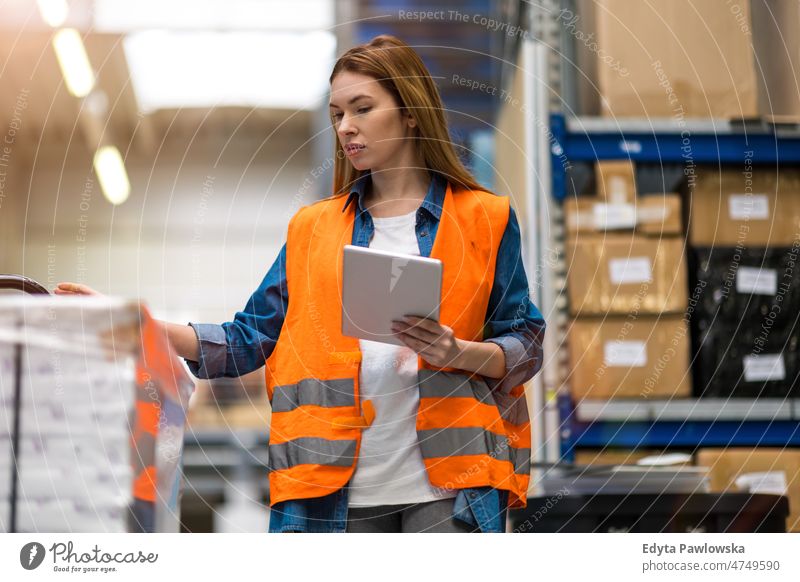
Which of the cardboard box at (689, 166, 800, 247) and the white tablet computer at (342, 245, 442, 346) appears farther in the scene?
the cardboard box at (689, 166, 800, 247)

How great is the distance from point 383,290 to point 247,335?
0.29 metres

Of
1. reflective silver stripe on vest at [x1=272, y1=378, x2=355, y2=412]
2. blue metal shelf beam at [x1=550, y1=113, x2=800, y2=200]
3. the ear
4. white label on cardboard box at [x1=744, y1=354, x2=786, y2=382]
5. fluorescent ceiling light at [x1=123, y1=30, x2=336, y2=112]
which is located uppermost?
fluorescent ceiling light at [x1=123, y1=30, x2=336, y2=112]

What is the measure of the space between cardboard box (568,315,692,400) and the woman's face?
53.2 inches

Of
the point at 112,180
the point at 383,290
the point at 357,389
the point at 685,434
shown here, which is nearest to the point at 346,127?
the point at 383,290

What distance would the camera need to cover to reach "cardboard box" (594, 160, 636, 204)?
9.40ft

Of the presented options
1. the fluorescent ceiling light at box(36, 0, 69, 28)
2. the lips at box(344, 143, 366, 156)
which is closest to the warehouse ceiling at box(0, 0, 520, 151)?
the fluorescent ceiling light at box(36, 0, 69, 28)

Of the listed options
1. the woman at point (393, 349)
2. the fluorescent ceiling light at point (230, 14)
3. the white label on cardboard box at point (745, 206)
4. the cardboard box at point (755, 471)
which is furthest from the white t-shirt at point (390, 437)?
the fluorescent ceiling light at point (230, 14)

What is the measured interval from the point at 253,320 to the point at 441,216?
328 millimetres

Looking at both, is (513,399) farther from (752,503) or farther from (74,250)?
(74,250)

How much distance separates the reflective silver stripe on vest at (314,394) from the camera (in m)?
1.54

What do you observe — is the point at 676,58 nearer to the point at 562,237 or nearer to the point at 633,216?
the point at 633,216

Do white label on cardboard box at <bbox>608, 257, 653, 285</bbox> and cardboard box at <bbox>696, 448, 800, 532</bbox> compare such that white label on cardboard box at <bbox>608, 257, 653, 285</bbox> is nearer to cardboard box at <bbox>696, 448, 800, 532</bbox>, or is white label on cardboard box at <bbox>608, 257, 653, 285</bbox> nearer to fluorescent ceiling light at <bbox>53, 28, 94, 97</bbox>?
cardboard box at <bbox>696, 448, 800, 532</bbox>
